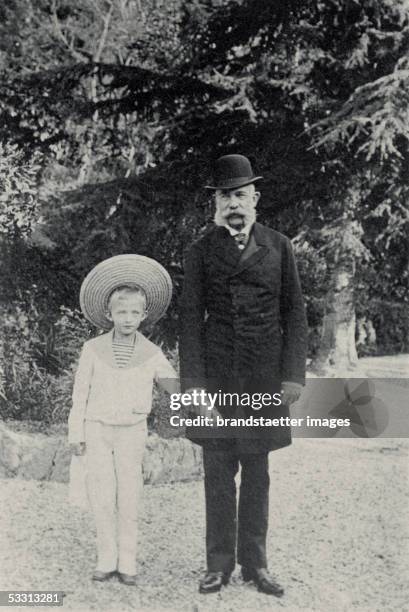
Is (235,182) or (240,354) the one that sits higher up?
(235,182)

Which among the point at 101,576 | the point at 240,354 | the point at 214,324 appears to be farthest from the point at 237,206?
the point at 101,576

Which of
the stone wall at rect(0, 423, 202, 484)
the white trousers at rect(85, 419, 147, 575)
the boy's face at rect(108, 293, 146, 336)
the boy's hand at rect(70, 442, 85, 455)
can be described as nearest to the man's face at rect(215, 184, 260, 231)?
the boy's face at rect(108, 293, 146, 336)

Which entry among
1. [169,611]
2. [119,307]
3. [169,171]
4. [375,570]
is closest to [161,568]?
[169,611]

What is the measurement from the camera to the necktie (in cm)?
295

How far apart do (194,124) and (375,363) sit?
15.4ft

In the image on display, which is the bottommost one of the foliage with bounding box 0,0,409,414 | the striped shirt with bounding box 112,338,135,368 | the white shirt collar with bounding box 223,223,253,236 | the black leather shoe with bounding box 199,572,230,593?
the black leather shoe with bounding box 199,572,230,593

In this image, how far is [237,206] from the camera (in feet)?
9.43

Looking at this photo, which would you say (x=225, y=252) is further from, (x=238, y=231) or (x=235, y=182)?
(x=235, y=182)

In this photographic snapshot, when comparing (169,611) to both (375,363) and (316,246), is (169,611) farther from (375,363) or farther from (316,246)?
(375,363)

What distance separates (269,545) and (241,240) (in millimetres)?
1536

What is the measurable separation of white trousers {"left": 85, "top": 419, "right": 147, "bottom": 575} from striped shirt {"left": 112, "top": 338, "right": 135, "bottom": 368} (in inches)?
10.2

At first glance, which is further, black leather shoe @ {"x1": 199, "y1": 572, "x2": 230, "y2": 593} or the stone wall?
the stone wall

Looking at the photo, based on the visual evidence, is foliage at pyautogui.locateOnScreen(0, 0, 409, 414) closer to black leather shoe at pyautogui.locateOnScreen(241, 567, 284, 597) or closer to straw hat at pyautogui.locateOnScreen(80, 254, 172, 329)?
straw hat at pyautogui.locateOnScreen(80, 254, 172, 329)

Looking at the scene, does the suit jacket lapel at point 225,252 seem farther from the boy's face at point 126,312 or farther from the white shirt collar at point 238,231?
the boy's face at point 126,312
